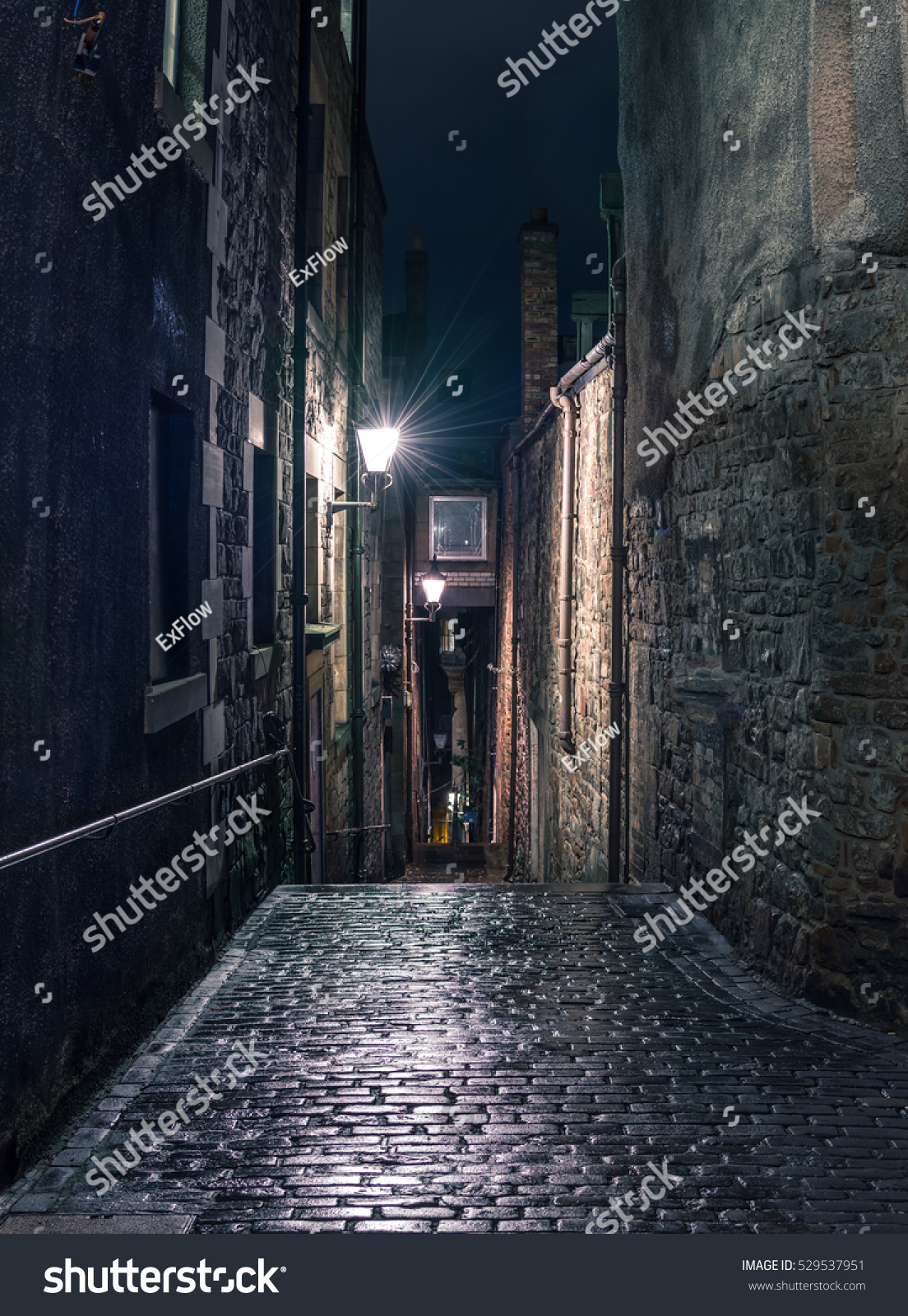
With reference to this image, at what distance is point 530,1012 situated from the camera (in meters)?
3.95

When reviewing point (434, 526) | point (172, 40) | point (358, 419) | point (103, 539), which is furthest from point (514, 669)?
point (103, 539)

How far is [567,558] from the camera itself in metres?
9.49

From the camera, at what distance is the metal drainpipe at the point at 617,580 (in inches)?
280

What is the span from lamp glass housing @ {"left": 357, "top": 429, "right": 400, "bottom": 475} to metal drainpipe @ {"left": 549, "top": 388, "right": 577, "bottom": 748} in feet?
7.13

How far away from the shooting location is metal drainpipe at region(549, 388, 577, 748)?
365 inches

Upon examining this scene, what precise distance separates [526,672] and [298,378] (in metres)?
6.93

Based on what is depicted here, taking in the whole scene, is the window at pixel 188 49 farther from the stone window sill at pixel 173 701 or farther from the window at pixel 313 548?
the window at pixel 313 548

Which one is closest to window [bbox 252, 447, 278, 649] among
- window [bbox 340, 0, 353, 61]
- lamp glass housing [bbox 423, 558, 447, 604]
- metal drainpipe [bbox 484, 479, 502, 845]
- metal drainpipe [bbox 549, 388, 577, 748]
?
metal drainpipe [bbox 549, 388, 577, 748]

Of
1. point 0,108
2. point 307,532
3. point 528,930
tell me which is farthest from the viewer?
point 307,532

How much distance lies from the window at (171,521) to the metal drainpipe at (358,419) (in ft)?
19.4

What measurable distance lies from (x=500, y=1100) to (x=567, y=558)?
6892mm

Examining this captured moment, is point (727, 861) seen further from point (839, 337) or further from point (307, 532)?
point (307, 532)

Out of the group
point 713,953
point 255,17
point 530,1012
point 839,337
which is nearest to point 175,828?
point 530,1012

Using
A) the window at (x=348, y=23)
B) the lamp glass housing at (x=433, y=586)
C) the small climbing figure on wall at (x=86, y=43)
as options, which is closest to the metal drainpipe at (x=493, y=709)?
the lamp glass housing at (x=433, y=586)
